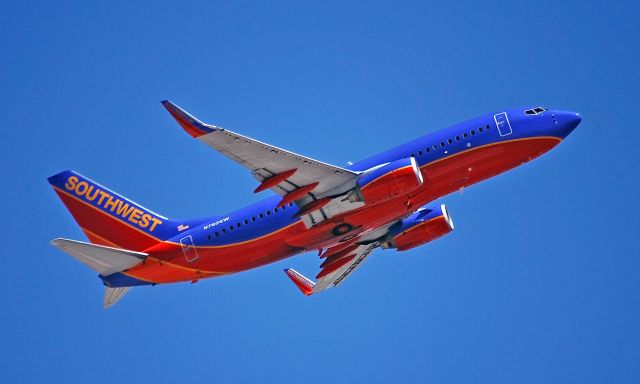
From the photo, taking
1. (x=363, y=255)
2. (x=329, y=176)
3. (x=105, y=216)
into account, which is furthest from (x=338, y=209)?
(x=105, y=216)

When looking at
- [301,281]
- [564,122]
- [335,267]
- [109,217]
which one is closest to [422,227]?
[335,267]

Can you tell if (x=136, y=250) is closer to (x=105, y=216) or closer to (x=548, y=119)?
(x=105, y=216)

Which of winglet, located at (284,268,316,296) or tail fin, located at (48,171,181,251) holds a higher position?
tail fin, located at (48,171,181,251)

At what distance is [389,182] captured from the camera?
5447 centimetres

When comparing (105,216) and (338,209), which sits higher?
(105,216)

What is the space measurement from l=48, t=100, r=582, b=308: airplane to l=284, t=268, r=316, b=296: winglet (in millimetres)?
7491

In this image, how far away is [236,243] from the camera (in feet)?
193

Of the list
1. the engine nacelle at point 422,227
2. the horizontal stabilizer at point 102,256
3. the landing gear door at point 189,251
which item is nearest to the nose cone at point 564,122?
the engine nacelle at point 422,227

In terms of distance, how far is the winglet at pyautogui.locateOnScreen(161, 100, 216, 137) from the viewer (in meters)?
47.1

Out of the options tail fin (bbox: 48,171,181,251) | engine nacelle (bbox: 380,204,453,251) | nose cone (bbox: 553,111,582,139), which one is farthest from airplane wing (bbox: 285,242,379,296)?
nose cone (bbox: 553,111,582,139)

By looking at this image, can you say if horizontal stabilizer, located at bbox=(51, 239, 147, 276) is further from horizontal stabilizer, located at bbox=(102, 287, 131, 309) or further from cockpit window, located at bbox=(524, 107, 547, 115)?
cockpit window, located at bbox=(524, 107, 547, 115)

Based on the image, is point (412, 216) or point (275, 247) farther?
point (412, 216)

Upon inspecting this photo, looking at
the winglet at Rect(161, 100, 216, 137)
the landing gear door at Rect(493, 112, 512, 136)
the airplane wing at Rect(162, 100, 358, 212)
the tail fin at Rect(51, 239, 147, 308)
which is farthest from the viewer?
the landing gear door at Rect(493, 112, 512, 136)

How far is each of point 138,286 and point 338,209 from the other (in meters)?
14.2
